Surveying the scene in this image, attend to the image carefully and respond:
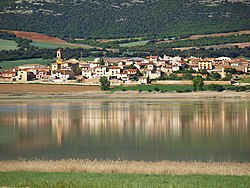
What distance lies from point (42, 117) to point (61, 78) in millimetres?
54538

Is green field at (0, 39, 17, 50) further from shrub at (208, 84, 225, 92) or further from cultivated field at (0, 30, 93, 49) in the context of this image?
shrub at (208, 84, 225, 92)

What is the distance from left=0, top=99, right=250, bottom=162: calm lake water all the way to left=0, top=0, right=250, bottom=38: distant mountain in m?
122

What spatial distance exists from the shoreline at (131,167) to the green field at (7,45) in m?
115

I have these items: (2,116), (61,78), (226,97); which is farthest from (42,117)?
(61,78)

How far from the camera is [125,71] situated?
9794cm

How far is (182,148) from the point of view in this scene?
25547 mm

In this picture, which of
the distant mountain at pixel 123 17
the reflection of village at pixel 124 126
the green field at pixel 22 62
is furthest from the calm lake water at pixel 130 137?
the distant mountain at pixel 123 17

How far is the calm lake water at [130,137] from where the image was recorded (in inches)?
951

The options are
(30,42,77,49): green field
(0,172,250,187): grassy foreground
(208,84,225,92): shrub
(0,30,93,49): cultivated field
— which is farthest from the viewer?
(0,30,93,49): cultivated field

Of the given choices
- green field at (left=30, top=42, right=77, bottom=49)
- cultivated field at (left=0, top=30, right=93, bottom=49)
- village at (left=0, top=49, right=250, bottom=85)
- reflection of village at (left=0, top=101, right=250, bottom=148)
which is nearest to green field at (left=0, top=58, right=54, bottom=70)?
village at (left=0, top=49, right=250, bottom=85)

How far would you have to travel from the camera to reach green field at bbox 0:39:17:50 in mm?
135000

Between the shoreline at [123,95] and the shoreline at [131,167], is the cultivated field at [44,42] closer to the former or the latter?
the shoreline at [123,95]

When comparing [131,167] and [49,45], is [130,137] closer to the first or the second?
[131,167]

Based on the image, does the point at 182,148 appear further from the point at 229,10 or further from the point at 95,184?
the point at 229,10
